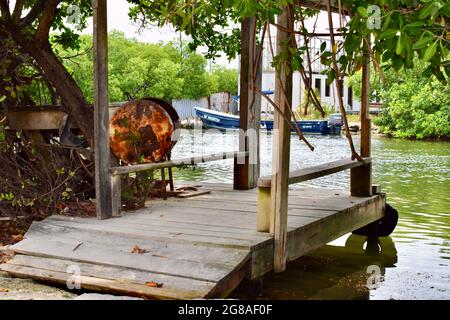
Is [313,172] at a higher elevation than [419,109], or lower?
higher

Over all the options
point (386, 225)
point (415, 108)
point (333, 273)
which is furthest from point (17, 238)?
point (415, 108)

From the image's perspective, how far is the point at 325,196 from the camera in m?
9.26

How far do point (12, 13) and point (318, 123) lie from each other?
1341 inches

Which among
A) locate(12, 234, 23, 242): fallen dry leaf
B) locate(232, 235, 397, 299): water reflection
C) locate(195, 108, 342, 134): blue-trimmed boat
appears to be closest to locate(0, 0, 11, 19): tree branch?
locate(12, 234, 23, 242): fallen dry leaf

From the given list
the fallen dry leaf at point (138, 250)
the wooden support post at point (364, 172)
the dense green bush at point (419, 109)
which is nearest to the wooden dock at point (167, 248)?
the fallen dry leaf at point (138, 250)

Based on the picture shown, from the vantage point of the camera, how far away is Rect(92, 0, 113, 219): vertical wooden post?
7102 millimetres

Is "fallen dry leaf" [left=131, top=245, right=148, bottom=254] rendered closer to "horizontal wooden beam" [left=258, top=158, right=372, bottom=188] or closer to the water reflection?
the water reflection

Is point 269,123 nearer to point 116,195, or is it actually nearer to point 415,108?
point 415,108

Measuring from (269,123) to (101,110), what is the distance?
117 feet

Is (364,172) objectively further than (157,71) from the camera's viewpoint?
No

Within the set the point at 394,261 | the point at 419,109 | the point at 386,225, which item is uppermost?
the point at 419,109

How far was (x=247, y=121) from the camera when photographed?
377 inches

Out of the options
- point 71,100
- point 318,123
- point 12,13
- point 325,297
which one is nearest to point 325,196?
point 325,297

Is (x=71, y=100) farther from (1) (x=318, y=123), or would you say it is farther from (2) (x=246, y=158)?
(1) (x=318, y=123)
